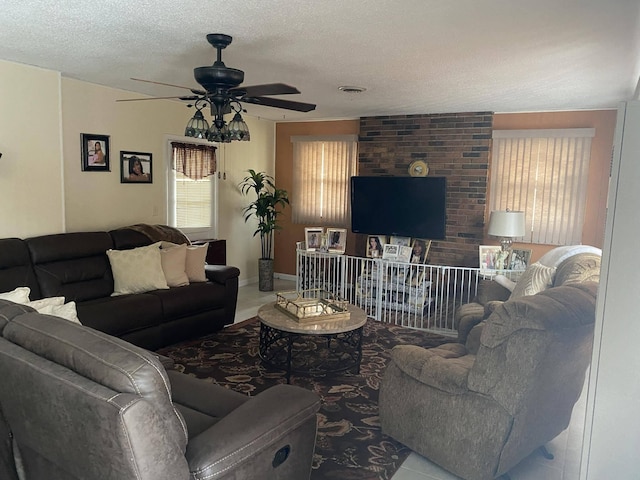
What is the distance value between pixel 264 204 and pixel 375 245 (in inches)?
67.8

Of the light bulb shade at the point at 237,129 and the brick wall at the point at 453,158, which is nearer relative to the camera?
the light bulb shade at the point at 237,129

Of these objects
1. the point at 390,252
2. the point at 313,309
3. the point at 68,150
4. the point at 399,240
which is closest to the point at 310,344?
the point at 313,309

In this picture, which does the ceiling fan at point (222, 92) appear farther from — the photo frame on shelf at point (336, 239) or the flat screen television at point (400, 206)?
the photo frame on shelf at point (336, 239)

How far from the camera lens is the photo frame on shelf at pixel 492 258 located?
540 centimetres

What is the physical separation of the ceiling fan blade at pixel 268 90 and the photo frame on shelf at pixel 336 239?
11.6ft

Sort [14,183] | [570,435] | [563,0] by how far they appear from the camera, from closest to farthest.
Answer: [563,0], [570,435], [14,183]

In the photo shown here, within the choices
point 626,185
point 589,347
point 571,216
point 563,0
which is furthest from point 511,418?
point 571,216

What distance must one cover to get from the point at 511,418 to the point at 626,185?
1.31 metres

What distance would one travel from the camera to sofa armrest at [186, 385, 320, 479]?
1725mm

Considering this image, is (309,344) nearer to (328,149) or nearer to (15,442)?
(15,442)

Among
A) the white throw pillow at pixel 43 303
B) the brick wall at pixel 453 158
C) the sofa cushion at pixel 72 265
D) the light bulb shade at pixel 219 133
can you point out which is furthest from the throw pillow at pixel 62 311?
the brick wall at pixel 453 158

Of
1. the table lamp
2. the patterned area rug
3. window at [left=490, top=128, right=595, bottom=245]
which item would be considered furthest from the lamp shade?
the patterned area rug

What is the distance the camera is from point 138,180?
18.2 feet

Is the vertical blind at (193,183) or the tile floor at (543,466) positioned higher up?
the vertical blind at (193,183)
